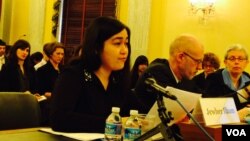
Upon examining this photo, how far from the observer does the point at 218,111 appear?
6.29 ft

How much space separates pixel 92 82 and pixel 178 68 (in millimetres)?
854

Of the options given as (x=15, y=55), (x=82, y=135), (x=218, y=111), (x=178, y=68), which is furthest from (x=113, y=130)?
(x=15, y=55)

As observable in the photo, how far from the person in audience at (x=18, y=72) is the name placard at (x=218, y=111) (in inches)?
144

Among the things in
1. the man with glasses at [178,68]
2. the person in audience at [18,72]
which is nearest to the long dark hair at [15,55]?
the person in audience at [18,72]

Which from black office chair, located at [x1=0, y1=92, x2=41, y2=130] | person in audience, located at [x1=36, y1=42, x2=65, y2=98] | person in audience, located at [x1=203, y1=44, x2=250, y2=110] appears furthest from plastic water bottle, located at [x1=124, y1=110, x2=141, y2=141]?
person in audience, located at [x1=36, y1=42, x2=65, y2=98]

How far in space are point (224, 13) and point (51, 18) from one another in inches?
141

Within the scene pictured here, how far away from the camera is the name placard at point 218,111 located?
72.5 inches

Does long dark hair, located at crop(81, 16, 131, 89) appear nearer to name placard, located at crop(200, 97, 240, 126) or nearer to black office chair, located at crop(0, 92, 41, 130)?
black office chair, located at crop(0, 92, 41, 130)

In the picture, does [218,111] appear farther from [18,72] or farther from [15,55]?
[15,55]

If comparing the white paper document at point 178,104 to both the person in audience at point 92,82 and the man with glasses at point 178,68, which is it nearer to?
the person in audience at point 92,82

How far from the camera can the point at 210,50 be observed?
6148 mm

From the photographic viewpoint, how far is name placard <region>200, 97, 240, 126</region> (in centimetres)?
184

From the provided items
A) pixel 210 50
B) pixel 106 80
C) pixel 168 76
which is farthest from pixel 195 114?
pixel 210 50

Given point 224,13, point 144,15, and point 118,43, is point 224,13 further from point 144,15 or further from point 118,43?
point 118,43
